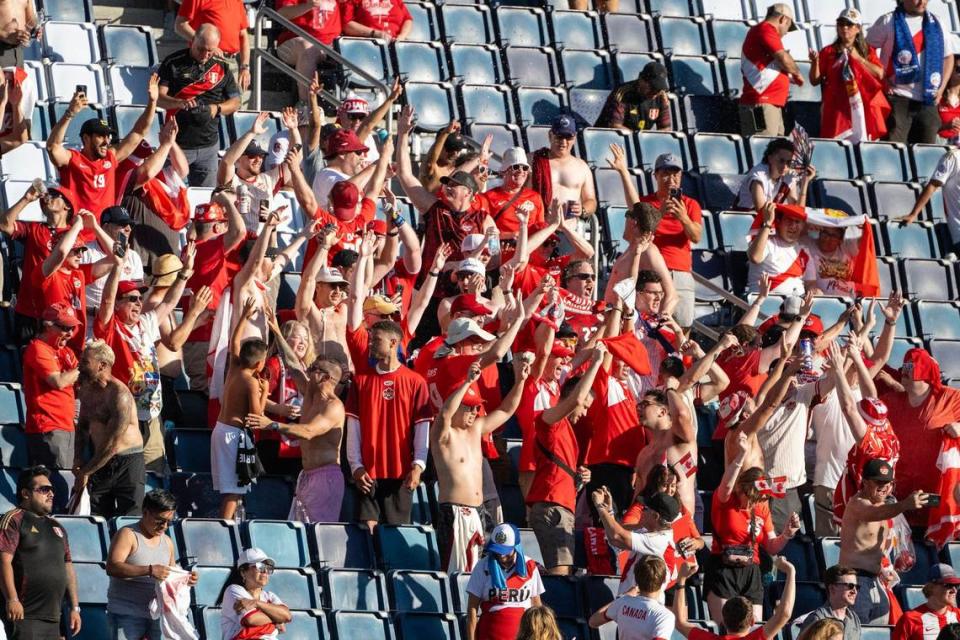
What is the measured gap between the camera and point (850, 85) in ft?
62.1

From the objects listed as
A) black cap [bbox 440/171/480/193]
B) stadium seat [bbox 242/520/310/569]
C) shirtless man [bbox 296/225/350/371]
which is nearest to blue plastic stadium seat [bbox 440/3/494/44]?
black cap [bbox 440/171/480/193]

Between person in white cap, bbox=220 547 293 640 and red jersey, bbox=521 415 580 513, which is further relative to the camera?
red jersey, bbox=521 415 580 513

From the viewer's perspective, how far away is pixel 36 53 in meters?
17.1

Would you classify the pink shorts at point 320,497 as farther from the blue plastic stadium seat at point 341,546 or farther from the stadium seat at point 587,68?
the stadium seat at point 587,68

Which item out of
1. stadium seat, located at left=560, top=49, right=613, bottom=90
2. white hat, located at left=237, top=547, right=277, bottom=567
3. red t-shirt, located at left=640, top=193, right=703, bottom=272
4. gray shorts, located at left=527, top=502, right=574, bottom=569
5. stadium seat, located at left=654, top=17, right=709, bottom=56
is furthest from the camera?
stadium seat, located at left=654, top=17, right=709, bottom=56

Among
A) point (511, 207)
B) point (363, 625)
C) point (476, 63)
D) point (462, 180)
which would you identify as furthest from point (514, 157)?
point (363, 625)

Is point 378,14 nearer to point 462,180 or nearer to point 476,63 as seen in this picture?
point 476,63

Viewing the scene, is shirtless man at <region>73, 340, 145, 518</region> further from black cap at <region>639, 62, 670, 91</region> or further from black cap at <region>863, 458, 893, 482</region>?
black cap at <region>639, 62, 670, 91</region>

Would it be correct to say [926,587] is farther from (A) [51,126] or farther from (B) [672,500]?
(A) [51,126]

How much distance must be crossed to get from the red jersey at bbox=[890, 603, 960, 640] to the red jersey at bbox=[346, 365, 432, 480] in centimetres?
298

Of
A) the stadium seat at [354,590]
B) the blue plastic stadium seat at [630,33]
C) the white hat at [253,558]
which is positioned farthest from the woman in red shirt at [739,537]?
the blue plastic stadium seat at [630,33]

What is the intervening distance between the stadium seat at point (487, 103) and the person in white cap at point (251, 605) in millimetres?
6059

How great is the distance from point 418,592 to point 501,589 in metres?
0.69

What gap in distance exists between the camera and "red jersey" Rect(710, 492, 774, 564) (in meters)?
14.3
